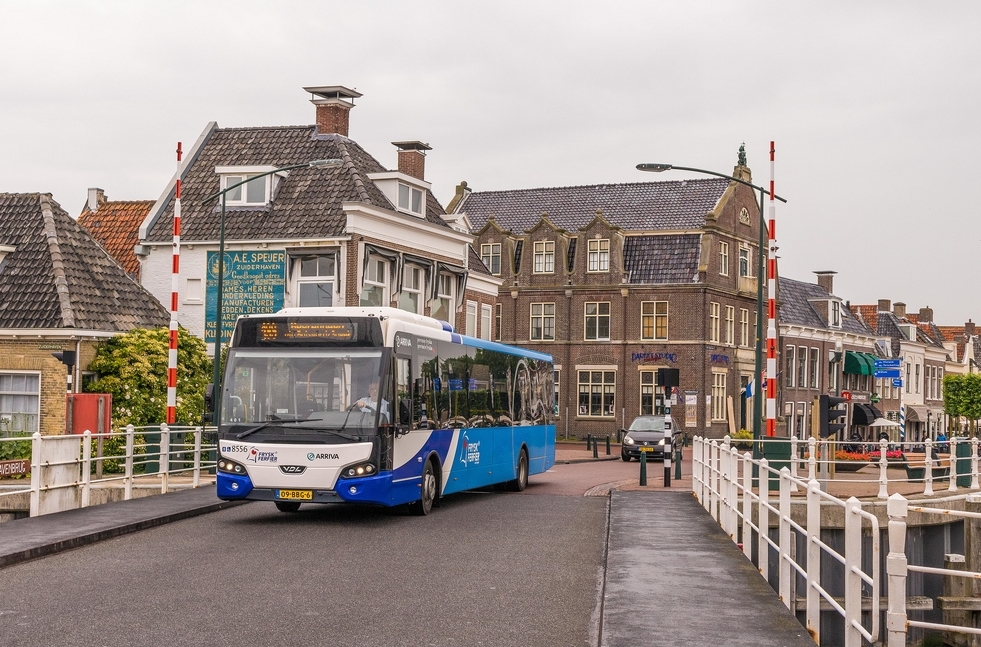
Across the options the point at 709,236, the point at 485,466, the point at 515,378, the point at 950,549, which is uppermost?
the point at 709,236

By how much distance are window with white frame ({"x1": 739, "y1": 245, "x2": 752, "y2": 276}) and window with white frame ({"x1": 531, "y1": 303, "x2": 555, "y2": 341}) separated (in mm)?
9961

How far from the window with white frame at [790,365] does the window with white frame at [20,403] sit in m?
47.1

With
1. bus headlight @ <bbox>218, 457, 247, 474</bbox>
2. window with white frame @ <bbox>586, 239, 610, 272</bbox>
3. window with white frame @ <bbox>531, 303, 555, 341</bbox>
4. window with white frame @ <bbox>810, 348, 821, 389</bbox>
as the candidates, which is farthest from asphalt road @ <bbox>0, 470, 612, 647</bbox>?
window with white frame @ <bbox>810, 348, 821, 389</bbox>

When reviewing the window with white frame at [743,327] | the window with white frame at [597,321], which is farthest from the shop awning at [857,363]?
→ the window with white frame at [597,321]

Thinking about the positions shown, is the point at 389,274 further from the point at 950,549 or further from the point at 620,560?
the point at 620,560

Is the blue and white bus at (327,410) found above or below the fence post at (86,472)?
above

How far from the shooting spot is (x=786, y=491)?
10.9m

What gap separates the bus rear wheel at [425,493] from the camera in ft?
61.1

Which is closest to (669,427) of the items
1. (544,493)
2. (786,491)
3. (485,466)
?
(544,493)

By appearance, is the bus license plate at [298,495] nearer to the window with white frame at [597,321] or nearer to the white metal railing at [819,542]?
the white metal railing at [819,542]

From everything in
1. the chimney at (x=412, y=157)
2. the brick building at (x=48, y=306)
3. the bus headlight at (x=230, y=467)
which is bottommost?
the bus headlight at (x=230, y=467)

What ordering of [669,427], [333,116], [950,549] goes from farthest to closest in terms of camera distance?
[333,116], [669,427], [950,549]

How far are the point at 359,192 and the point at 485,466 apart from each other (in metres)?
17.3

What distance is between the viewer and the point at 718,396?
60.3m
